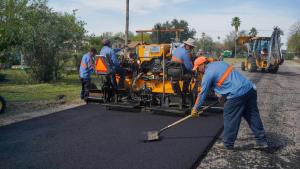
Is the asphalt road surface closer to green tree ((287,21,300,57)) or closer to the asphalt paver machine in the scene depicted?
the asphalt paver machine

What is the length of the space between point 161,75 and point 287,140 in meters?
3.17

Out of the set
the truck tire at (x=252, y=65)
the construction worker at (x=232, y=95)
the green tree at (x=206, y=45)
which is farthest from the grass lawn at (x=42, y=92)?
the truck tire at (x=252, y=65)

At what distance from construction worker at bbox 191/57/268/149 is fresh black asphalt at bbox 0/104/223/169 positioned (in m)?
0.52

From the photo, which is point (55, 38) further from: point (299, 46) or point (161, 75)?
point (299, 46)

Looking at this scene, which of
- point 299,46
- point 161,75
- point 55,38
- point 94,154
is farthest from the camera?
point 299,46

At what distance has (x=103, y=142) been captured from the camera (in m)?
5.12

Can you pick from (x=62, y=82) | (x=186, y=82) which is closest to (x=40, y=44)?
(x=62, y=82)

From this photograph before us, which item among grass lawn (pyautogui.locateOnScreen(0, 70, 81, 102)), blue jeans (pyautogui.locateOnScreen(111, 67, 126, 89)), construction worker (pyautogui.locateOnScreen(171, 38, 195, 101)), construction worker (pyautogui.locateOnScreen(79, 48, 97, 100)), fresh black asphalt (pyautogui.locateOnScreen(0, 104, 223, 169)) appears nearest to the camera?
fresh black asphalt (pyautogui.locateOnScreen(0, 104, 223, 169))

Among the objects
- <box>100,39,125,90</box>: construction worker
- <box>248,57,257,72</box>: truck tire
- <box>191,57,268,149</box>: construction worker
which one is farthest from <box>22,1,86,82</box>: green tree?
<box>248,57,257,72</box>: truck tire

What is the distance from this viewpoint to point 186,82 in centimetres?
723

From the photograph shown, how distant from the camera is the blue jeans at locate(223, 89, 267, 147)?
4691 millimetres

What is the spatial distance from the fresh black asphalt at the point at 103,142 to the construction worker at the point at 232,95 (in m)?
0.52

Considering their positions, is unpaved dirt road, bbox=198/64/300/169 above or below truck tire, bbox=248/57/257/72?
below

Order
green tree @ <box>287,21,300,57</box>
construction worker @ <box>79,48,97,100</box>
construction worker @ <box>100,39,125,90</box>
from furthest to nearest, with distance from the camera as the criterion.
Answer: green tree @ <box>287,21,300,57</box>
construction worker @ <box>79,48,97,100</box>
construction worker @ <box>100,39,125,90</box>
